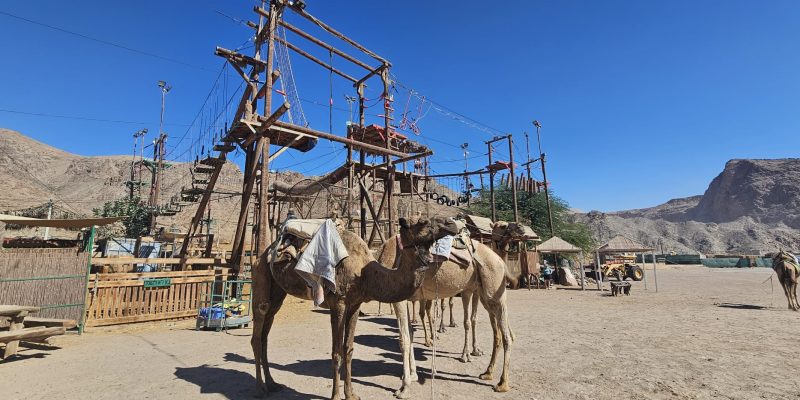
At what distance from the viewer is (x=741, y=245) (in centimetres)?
10244

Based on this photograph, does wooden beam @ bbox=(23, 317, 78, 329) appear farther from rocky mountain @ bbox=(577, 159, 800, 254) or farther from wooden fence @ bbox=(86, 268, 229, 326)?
rocky mountain @ bbox=(577, 159, 800, 254)

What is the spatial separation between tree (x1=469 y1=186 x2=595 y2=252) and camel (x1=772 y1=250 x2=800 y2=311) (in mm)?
21601

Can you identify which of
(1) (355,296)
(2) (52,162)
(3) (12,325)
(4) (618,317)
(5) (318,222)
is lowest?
(4) (618,317)

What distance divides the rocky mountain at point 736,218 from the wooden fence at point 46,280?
11767 centimetres

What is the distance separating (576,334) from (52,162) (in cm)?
13729

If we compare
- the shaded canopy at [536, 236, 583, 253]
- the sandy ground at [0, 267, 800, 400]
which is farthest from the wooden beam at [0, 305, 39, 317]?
the shaded canopy at [536, 236, 583, 253]

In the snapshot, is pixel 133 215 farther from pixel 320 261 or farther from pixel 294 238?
pixel 320 261

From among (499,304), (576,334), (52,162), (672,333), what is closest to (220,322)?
(499,304)

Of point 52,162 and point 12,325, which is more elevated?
point 52,162

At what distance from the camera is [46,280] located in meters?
9.59

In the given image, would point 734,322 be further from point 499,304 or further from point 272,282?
point 272,282

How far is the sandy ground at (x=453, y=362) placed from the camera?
5.46 metres

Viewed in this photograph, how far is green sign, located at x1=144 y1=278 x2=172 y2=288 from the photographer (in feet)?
37.5

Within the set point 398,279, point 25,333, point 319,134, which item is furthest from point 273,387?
point 319,134
